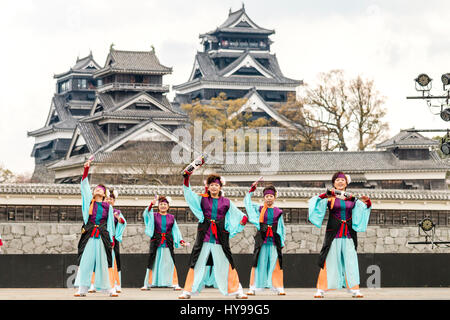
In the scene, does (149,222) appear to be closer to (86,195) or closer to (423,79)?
(86,195)

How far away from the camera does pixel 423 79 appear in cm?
2134

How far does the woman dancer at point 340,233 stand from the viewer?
14.3 metres

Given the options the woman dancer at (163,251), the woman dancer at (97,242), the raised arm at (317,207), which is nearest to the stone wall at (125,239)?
the woman dancer at (163,251)

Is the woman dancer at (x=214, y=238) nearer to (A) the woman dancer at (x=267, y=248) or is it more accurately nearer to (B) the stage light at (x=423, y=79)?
(A) the woman dancer at (x=267, y=248)

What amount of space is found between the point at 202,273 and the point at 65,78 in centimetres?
6300

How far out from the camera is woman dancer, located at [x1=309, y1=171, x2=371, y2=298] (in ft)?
47.0

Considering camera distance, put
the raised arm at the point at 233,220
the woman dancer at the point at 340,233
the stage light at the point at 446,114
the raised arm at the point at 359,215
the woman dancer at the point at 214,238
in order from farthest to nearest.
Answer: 1. the stage light at the point at 446,114
2. the raised arm at the point at 359,215
3. the woman dancer at the point at 340,233
4. the raised arm at the point at 233,220
5. the woman dancer at the point at 214,238

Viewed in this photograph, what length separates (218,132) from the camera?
54.5 metres

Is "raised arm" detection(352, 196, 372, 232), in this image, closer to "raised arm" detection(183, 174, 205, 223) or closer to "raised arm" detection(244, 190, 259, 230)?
"raised arm" detection(244, 190, 259, 230)

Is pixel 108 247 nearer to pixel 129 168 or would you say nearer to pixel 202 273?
pixel 202 273

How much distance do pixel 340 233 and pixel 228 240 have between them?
162 cm

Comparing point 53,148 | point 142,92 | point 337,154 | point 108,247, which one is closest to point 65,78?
point 53,148

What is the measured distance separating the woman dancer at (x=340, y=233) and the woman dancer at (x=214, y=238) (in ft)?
3.99

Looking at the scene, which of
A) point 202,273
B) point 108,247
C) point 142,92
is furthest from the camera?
point 142,92
